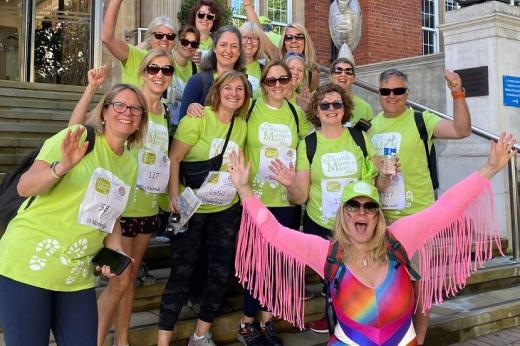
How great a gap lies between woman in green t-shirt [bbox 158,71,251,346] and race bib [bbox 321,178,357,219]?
2.01ft

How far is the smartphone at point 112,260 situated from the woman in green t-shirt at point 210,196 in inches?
37.8

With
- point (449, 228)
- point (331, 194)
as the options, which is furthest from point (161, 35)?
point (449, 228)

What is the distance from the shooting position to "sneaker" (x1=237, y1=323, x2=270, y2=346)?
12.9ft

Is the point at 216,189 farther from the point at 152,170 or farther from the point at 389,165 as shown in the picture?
the point at 389,165

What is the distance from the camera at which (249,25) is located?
467cm

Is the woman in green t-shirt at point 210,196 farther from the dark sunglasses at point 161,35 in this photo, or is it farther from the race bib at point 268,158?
the dark sunglasses at point 161,35

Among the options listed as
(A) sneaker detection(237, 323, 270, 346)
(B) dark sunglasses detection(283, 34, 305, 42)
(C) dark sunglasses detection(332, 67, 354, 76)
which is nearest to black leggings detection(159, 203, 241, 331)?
(A) sneaker detection(237, 323, 270, 346)

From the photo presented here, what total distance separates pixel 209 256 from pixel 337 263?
105cm

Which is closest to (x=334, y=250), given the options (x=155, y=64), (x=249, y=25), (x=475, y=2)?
(x=155, y=64)

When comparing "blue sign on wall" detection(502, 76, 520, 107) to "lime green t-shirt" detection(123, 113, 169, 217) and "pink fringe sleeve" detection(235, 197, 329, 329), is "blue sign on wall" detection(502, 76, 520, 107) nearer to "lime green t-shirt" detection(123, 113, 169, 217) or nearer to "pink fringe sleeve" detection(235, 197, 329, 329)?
"pink fringe sleeve" detection(235, 197, 329, 329)

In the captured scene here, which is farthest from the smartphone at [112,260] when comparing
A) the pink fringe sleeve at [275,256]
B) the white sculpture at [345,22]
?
the white sculpture at [345,22]

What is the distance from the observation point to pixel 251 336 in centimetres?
394

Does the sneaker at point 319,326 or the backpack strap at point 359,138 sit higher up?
the backpack strap at point 359,138

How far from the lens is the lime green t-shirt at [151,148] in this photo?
11.4 feet
